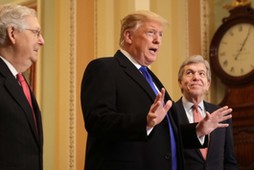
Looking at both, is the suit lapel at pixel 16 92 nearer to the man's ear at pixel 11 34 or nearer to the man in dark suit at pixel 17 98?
the man in dark suit at pixel 17 98

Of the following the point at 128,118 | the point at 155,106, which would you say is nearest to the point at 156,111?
the point at 155,106

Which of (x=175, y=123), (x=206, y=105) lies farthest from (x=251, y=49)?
(x=175, y=123)

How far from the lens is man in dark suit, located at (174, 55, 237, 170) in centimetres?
293

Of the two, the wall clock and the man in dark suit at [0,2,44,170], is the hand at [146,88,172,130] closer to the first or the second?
the man in dark suit at [0,2,44,170]

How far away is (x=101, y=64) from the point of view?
229 cm

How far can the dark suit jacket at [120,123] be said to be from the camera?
2086mm

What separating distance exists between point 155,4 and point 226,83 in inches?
40.9

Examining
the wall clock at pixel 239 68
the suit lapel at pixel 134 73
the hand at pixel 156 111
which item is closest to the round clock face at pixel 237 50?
the wall clock at pixel 239 68

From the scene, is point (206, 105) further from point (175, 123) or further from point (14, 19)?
point (14, 19)

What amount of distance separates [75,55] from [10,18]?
2.76 m

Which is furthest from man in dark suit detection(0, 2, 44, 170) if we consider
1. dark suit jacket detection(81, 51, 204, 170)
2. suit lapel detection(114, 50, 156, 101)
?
suit lapel detection(114, 50, 156, 101)

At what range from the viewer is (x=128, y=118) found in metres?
2.09

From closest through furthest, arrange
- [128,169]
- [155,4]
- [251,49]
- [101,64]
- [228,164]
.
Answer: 1. [128,169]
2. [101,64]
3. [228,164]
4. [251,49]
5. [155,4]

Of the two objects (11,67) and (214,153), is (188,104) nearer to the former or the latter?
(214,153)
